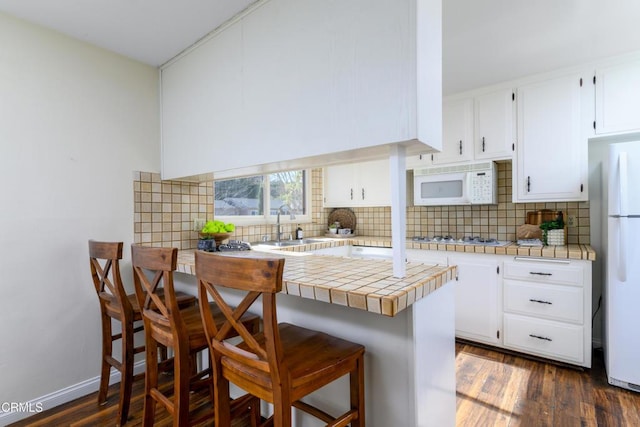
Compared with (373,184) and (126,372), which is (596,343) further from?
(126,372)

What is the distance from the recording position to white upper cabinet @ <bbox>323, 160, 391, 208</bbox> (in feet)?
11.8

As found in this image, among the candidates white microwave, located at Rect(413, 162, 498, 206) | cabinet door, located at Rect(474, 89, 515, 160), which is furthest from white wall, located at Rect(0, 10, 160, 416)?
cabinet door, located at Rect(474, 89, 515, 160)

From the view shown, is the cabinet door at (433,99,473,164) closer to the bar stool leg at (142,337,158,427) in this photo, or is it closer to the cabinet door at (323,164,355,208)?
the cabinet door at (323,164,355,208)

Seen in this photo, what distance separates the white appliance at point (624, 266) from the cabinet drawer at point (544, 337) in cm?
20

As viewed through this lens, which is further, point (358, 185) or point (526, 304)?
point (358, 185)

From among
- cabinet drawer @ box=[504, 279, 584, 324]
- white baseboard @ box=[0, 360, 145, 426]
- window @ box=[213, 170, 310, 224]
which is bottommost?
white baseboard @ box=[0, 360, 145, 426]

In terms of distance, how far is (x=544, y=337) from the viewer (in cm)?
239

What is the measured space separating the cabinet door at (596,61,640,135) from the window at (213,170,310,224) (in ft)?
8.95

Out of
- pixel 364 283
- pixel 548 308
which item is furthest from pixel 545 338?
pixel 364 283

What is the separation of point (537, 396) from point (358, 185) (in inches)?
99.5

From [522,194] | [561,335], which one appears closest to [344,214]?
[522,194]

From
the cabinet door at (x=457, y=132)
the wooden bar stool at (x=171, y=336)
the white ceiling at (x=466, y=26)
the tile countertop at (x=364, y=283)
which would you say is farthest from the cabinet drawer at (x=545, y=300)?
the wooden bar stool at (x=171, y=336)

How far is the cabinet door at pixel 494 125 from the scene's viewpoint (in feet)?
9.02

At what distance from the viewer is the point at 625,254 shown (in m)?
1.99
